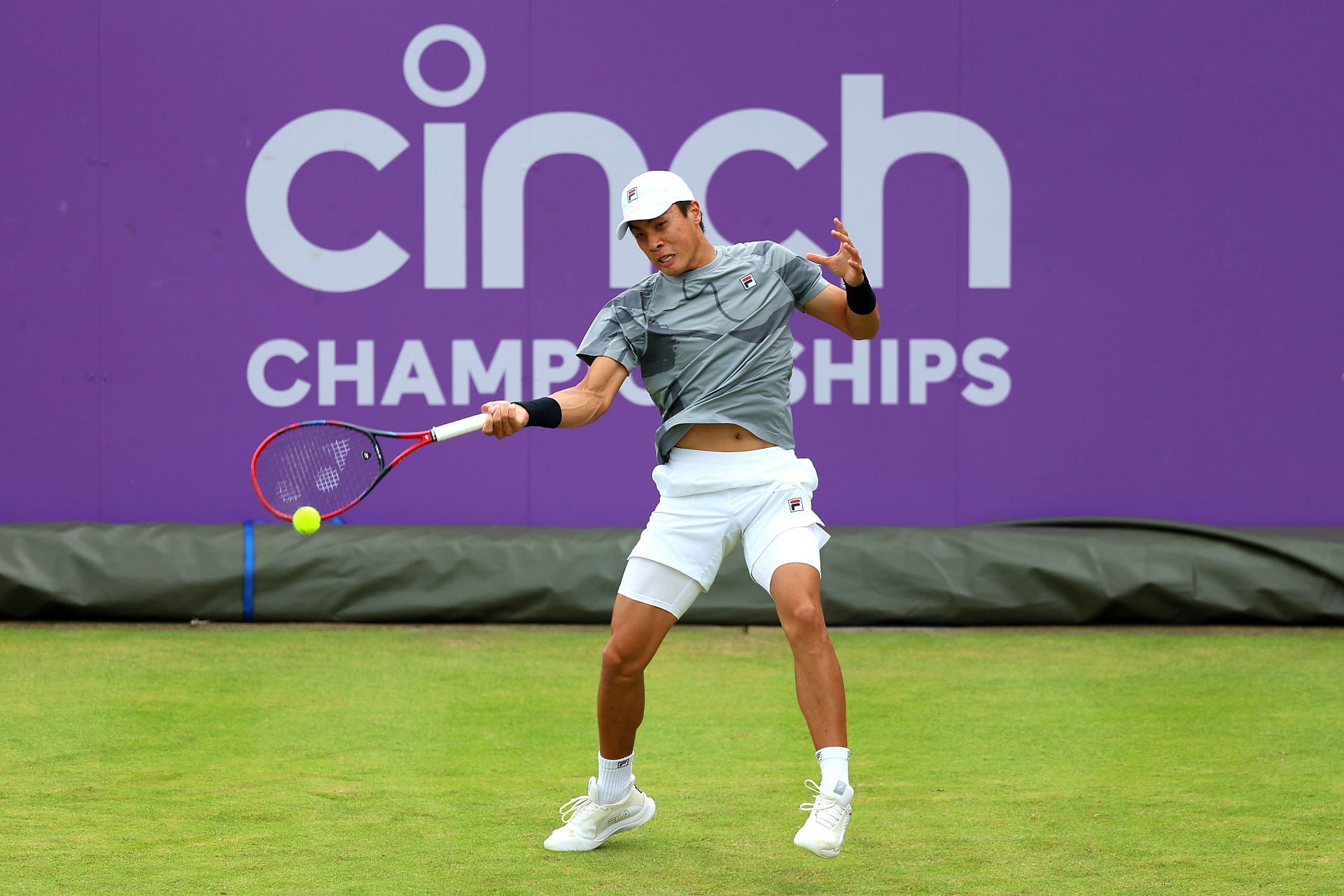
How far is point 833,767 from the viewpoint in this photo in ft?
11.3

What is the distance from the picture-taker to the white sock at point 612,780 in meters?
3.71

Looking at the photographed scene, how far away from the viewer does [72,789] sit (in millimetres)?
4211

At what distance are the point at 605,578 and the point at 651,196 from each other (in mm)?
3348

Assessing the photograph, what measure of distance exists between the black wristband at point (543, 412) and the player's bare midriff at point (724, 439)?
37cm

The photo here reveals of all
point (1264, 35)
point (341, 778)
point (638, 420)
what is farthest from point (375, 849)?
point (1264, 35)

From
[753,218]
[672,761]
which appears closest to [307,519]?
[672,761]

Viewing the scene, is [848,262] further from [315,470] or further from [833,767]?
[315,470]

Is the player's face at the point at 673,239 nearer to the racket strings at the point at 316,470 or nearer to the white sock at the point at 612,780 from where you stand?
the racket strings at the point at 316,470

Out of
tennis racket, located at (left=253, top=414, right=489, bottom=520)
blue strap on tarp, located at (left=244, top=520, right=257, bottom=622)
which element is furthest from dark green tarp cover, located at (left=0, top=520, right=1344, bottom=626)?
tennis racket, located at (left=253, top=414, right=489, bottom=520)

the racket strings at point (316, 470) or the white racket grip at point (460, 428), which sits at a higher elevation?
the white racket grip at point (460, 428)

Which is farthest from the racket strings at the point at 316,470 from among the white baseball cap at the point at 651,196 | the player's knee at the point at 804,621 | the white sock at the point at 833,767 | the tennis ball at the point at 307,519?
the white sock at the point at 833,767

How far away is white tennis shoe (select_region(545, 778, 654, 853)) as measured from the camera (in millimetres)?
3693

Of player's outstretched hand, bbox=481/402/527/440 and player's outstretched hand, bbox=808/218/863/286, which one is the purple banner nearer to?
player's outstretched hand, bbox=808/218/863/286

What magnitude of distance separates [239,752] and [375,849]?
3.93 ft
